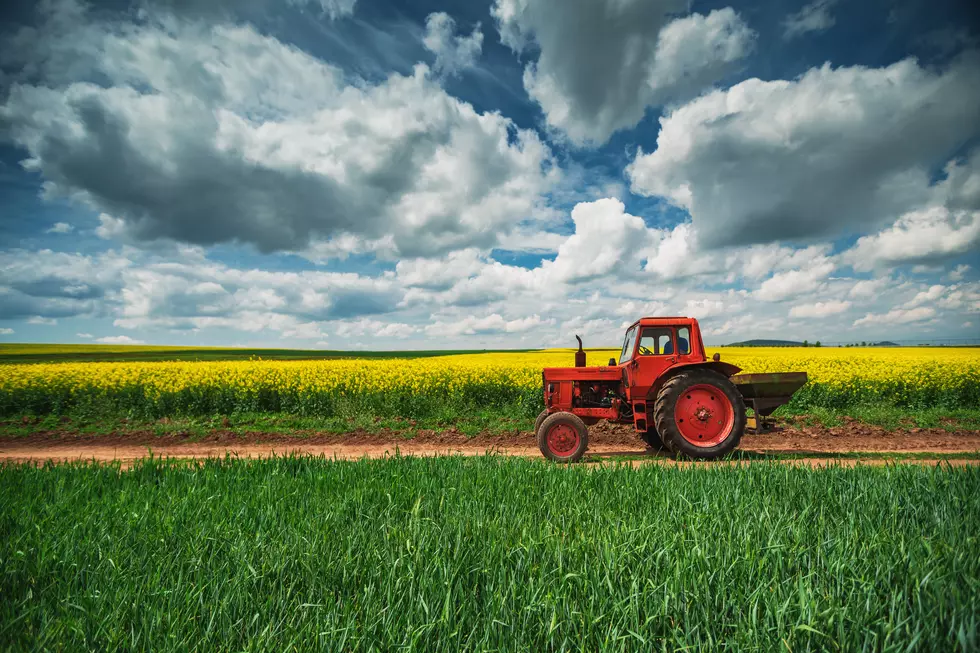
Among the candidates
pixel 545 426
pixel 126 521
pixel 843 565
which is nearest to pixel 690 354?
pixel 545 426

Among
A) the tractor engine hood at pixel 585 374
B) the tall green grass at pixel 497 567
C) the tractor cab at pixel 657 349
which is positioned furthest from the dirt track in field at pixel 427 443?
the tall green grass at pixel 497 567

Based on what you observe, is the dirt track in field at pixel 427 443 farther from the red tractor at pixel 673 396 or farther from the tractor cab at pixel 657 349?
the tractor cab at pixel 657 349

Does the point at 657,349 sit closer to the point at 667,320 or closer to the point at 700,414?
the point at 667,320

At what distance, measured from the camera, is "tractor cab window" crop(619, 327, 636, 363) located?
28.9 ft

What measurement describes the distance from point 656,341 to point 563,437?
2.56m

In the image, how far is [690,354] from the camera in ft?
27.5

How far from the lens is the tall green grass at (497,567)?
1.98 m

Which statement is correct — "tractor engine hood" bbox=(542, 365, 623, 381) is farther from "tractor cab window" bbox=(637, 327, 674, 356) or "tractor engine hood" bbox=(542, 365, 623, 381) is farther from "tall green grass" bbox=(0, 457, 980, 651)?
"tall green grass" bbox=(0, 457, 980, 651)

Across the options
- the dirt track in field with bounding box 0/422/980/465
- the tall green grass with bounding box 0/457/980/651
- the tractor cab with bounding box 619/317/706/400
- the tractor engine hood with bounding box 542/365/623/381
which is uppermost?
the tractor cab with bounding box 619/317/706/400

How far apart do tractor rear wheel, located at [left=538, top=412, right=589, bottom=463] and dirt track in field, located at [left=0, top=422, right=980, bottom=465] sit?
50.0 inches

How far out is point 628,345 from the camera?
9.09m

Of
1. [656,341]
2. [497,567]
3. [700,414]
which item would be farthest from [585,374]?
[497,567]

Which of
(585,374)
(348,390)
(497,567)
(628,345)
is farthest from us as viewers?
(348,390)

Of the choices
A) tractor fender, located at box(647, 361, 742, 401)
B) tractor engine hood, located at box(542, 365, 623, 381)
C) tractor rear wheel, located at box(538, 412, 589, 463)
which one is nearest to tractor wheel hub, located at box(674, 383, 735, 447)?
tractor fender, located at box(647, 361, 742, 401)
